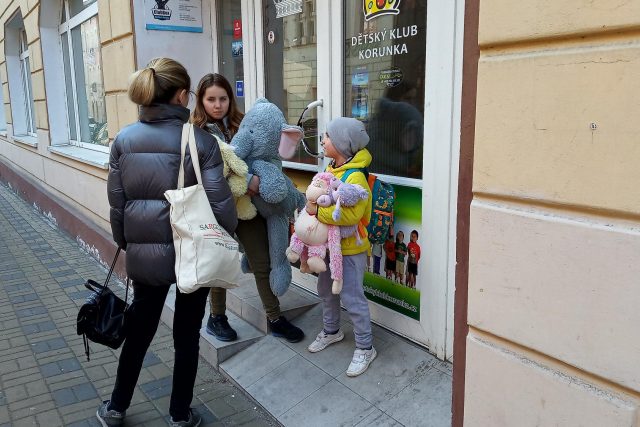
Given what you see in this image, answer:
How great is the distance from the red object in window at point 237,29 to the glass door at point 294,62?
0.46 meters

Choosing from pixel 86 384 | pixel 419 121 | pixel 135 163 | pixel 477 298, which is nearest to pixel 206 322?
pixel 86 384

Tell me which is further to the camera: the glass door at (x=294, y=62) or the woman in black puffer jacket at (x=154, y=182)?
the glass door at (x=294, y=62)

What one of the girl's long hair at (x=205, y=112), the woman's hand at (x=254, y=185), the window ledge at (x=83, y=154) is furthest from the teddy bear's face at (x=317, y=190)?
the window ledge at (x=83, y=154)

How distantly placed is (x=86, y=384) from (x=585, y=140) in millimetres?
3295

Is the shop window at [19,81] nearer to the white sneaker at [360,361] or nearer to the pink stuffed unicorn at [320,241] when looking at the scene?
the pink stuffed unicorn at [320,241]

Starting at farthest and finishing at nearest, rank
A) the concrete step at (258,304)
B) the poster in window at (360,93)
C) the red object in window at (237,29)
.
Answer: the red object in window at (237,29), the concrete step at (258,304), the poster in window at (360,93)

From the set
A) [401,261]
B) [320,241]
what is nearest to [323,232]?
[320,241]

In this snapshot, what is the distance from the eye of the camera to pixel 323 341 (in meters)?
3.36

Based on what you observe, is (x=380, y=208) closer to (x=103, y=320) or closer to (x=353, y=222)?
(x=353, y=222)

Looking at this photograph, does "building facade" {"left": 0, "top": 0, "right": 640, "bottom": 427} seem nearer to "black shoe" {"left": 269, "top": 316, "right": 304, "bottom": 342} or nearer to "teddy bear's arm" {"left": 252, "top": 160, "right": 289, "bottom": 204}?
"black shoe" {"left": 269, "top": 316, "right": 304, "bottom": 342}

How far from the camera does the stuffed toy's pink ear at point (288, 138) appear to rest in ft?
10.6

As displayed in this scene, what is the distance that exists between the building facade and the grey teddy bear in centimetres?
58

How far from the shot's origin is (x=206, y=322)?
395 centimetres

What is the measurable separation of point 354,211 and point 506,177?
1049 mm
